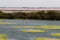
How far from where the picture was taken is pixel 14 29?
100 centimetres

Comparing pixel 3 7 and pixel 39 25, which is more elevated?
pixel 3 7

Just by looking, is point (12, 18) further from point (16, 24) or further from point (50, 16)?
point (50, 16)

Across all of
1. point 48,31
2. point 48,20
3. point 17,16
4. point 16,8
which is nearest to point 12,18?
point 17,16

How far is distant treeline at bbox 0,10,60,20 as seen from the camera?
1.33 m

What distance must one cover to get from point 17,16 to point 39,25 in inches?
11.8

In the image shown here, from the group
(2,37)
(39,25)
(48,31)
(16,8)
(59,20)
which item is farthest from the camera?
(16,8)

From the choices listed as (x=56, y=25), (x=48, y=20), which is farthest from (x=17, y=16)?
(x=56, y=25)

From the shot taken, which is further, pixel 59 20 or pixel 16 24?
pixel 59 20

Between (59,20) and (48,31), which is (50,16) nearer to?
(59,20)

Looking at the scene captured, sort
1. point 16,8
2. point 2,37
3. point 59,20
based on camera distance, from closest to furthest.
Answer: point 2,37
point 59,20
point 16,8

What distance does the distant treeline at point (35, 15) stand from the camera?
1327 mm

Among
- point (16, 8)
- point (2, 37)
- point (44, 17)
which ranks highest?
point (16, 8)

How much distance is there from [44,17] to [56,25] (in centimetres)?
23

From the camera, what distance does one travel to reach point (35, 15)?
53.2 inches
